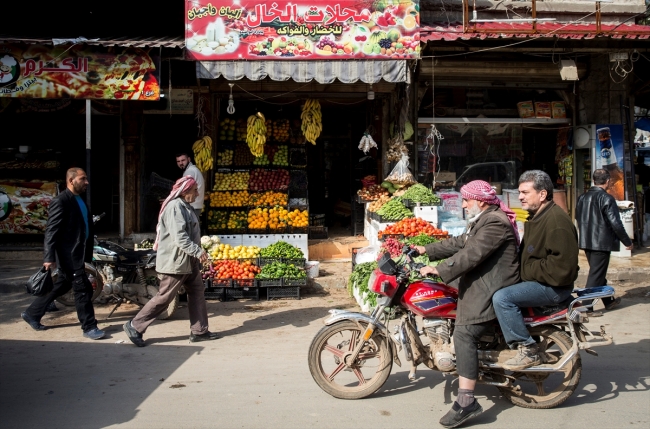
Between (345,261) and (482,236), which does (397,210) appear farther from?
(482,236)

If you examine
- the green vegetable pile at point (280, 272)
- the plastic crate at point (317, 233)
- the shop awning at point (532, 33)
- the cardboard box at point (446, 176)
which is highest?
the shop awning at point (532, 33)

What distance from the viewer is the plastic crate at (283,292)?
916 centimetres

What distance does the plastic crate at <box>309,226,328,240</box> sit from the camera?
461 inches

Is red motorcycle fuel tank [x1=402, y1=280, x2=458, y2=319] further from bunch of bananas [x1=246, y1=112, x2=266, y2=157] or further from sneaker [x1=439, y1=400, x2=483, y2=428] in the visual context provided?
bunch of bananas [x1=246, y1=112, x2=266, y2=157]

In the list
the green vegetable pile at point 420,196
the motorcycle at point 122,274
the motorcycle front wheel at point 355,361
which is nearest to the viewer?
the motorcycle front wheel at point 355,361

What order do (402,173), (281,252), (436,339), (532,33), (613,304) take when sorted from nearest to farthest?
(436,339) < (613,304) < (281,252) < (532,33) < (402,173)

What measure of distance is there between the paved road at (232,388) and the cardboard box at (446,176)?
5312 millimetres

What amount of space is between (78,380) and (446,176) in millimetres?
8450

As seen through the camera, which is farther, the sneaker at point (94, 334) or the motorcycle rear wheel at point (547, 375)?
the sneaker at point (94, 334)

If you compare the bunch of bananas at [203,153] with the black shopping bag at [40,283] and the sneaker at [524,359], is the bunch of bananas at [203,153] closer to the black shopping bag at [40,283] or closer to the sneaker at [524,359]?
the black shopping bag at [40,283]

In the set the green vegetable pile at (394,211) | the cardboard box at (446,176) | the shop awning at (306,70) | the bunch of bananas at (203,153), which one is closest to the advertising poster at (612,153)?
the cardboard box at (446,176)

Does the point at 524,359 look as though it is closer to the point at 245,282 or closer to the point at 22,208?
the point at 245,282

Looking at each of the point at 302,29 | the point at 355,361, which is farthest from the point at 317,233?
the point at 355,361

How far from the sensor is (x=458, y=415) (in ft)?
14.9
